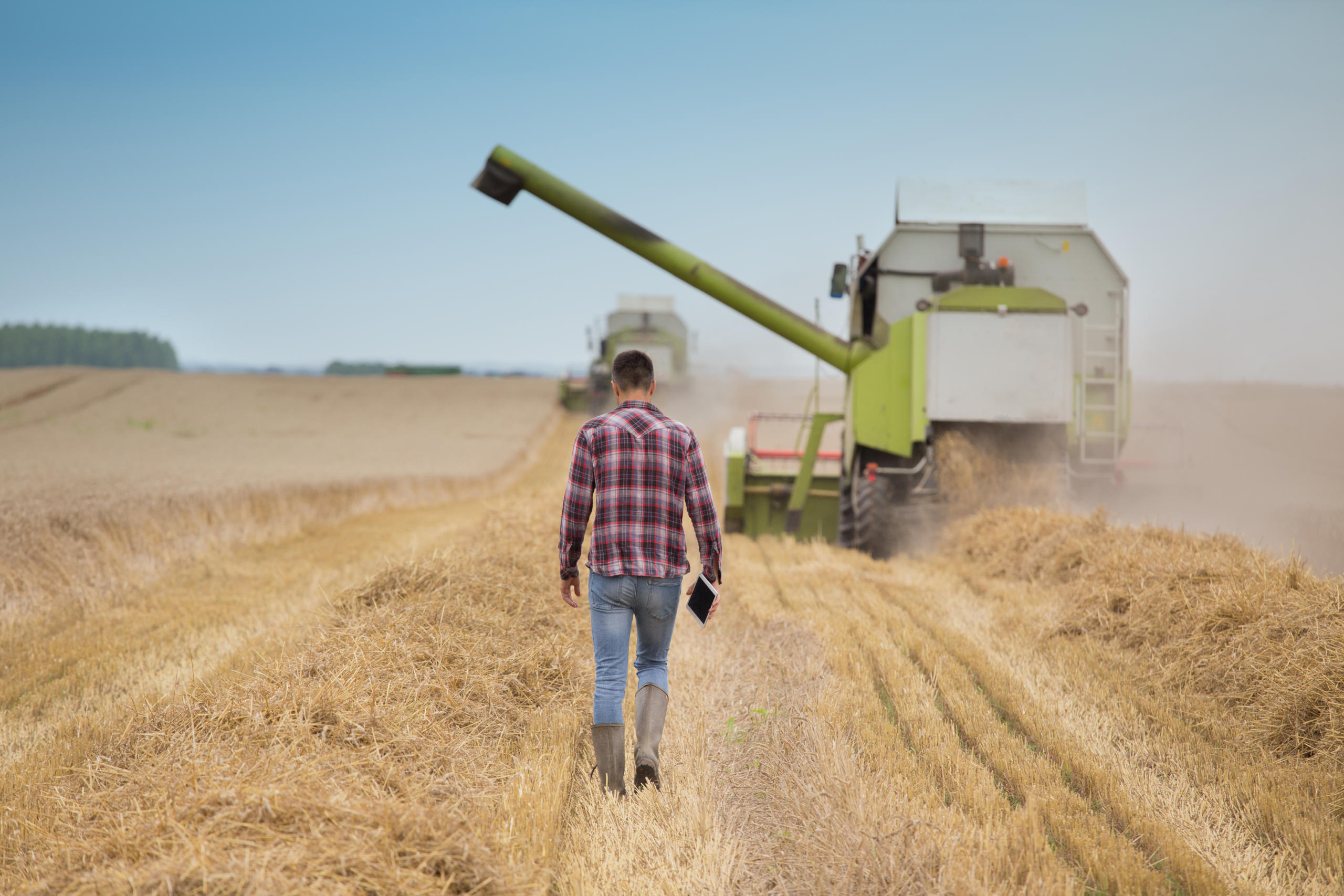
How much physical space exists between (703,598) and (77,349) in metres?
125

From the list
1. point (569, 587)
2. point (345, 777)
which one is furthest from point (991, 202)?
point (345, 777)

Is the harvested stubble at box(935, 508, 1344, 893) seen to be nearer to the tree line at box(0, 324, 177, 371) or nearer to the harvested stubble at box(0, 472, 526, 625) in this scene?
the harvested stubble at box(0, 472, 526, 625)

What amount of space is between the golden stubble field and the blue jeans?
0.34 meters

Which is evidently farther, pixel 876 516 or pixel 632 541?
pixel 876 516

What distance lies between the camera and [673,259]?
899 centimetres

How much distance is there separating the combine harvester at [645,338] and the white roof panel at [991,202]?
17468mm

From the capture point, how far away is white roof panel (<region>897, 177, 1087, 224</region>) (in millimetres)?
8758

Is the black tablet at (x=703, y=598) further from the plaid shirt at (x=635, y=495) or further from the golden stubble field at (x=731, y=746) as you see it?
the golden stubble field at (x=731, y=746)

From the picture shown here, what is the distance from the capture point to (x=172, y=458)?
20.2m

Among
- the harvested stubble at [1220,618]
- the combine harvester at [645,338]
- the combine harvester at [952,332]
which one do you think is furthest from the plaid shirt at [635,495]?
the combine harvester at [645,338]

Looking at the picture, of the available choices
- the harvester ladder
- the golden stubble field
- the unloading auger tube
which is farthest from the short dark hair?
the harvester ladder

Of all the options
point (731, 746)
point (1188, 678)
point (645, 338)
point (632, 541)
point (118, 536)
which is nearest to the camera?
point (632, 541)

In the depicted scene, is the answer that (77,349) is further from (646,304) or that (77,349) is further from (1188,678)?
(1188,678)

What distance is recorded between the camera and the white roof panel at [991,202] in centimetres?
876
